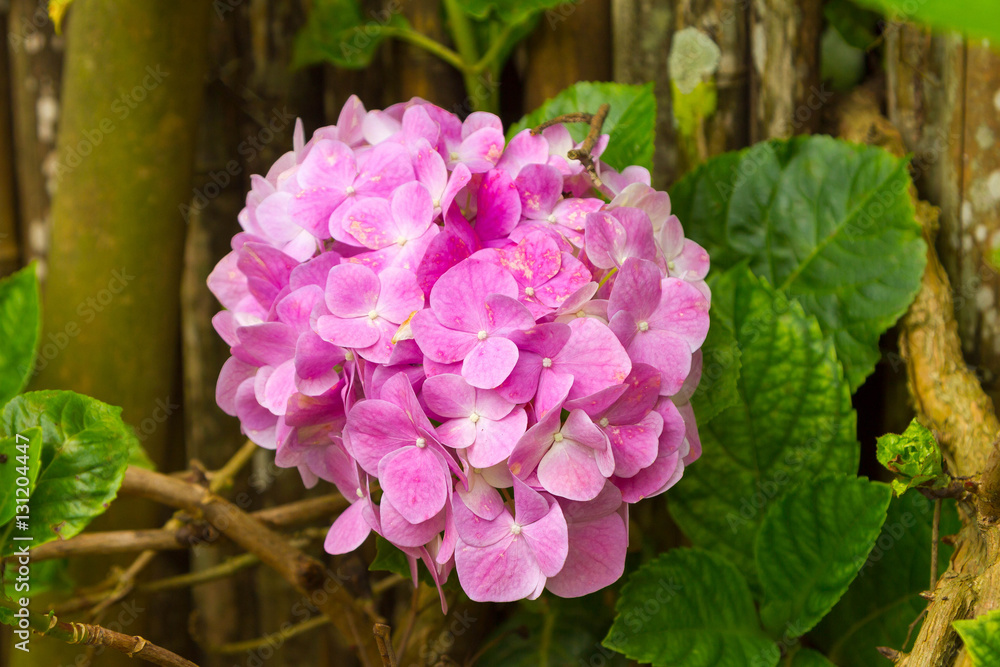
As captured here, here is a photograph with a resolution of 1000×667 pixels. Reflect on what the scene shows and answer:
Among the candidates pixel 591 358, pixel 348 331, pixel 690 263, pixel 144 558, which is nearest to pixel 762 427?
pixel 690 263

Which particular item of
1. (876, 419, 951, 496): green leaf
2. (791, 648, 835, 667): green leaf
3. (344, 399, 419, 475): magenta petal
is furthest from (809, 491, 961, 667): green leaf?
(344, 399, 419, 475): magenta petal

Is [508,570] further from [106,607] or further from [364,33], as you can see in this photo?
[364,33]

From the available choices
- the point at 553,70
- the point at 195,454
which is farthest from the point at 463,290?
the point at 195,454

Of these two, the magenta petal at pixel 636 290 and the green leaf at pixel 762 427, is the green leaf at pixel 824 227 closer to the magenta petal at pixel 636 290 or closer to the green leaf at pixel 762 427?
the green leaf at pixel 762 427

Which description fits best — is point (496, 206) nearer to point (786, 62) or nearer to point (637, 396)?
point (637, 396)

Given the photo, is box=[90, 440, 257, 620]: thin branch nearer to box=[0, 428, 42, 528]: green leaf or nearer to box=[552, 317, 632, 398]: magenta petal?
box=[0, 428, 42, 528]: green leaf
